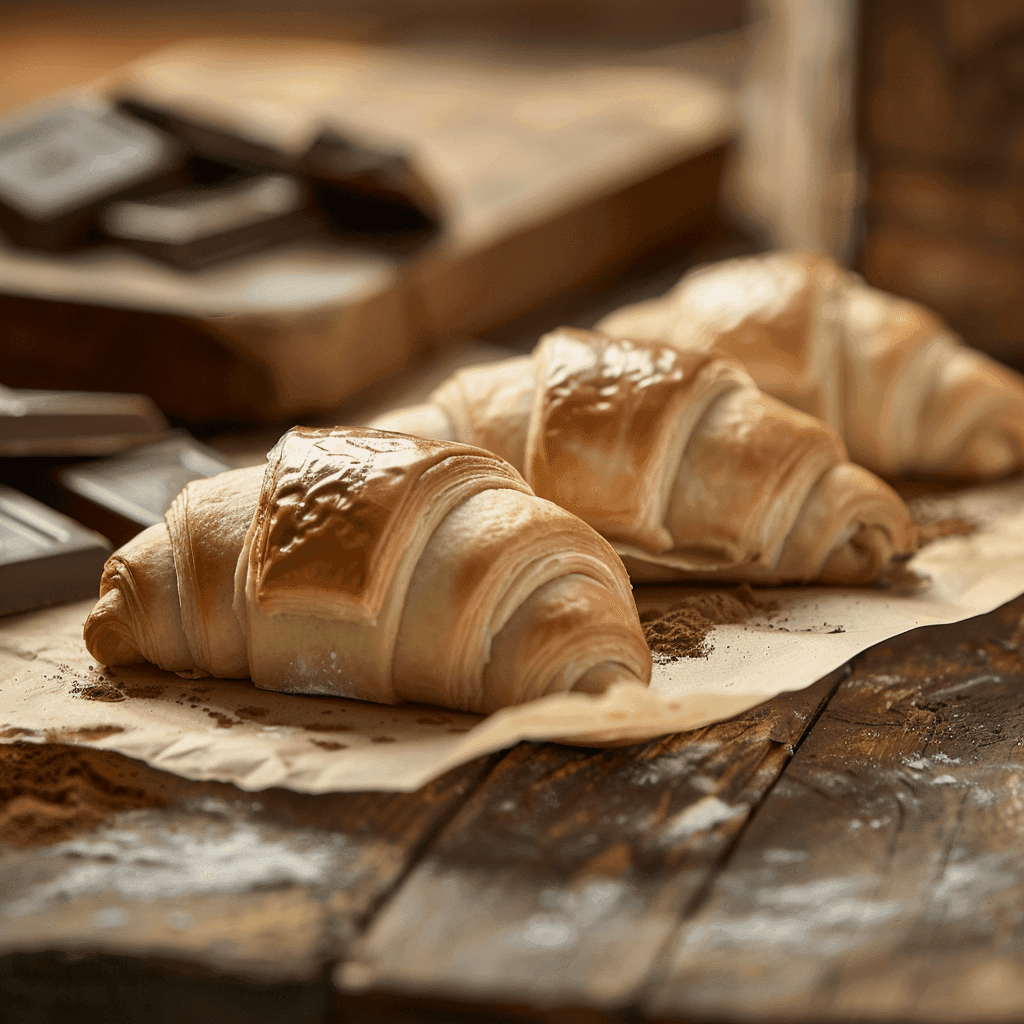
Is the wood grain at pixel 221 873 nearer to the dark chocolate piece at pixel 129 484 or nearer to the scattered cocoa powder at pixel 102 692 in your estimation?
the scattered cocoa powder at pixel 102 692

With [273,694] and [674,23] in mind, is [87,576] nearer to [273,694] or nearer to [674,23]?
[273,694]

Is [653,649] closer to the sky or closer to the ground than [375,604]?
closer to the ground

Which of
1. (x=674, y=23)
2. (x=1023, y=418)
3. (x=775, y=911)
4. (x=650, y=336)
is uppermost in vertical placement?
(x=674, y=23)

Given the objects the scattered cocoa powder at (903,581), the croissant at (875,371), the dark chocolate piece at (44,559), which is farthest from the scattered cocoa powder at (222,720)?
the croissant at (875,371)

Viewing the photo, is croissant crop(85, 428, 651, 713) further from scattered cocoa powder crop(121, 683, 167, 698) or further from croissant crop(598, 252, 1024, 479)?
croissant crop(598, 252, 1024, 479)

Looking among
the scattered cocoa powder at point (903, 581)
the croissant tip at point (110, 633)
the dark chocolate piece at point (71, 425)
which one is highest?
the dark chocolate piece at point (71, 425)

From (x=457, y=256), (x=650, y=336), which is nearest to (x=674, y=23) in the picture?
(x=457, y=256)
